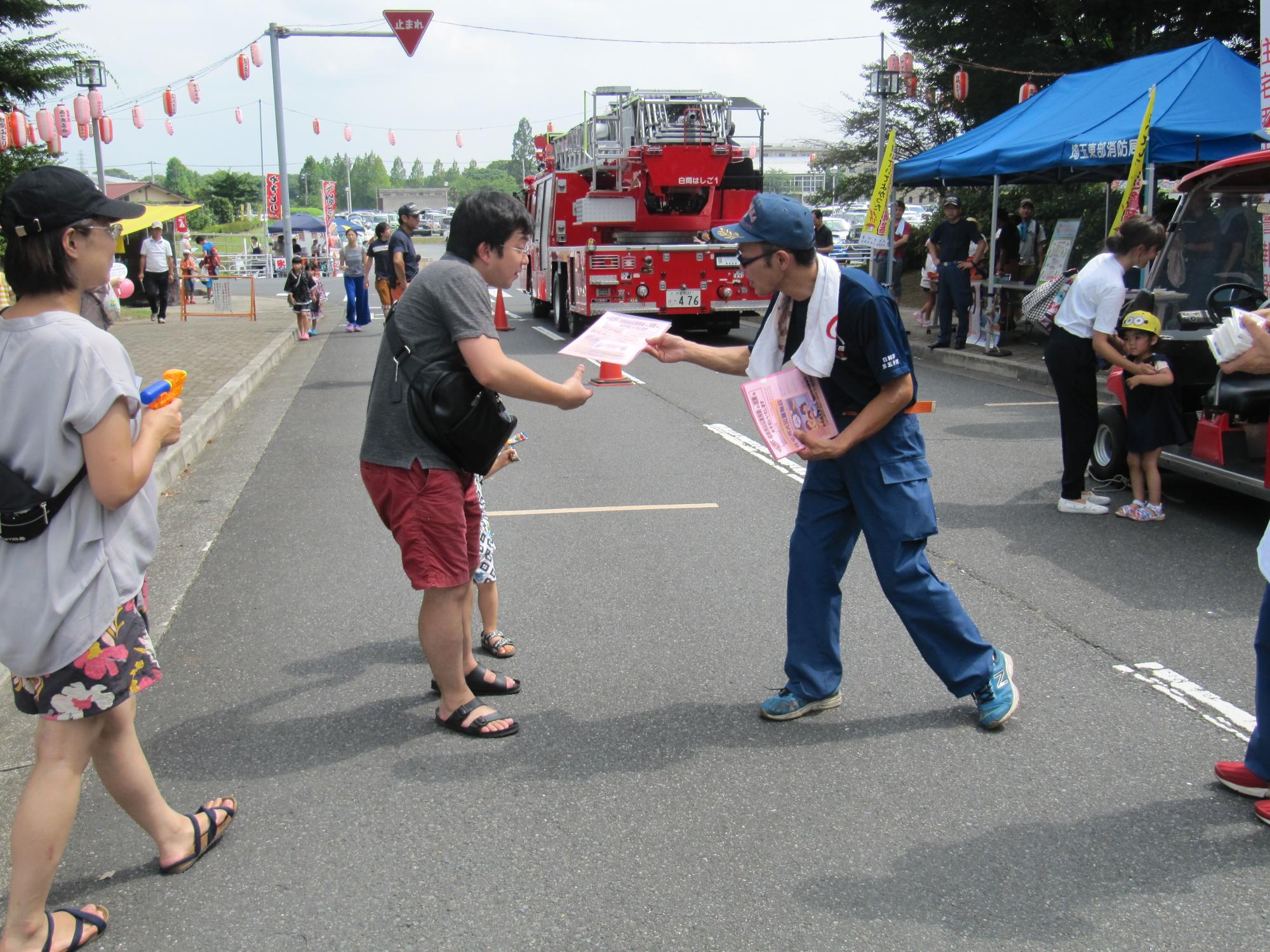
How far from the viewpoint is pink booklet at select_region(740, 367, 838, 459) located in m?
3.69

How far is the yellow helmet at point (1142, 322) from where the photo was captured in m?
6.45

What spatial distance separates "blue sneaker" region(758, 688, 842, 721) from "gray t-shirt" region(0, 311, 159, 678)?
87.1 inches

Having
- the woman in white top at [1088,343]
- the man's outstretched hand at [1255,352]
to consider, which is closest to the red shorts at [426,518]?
the man's outstretched hand at [1255,352]

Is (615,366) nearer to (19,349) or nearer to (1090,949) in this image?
(19,349)

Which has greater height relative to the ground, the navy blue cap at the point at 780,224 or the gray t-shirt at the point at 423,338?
the navy blue cap at the point at 780,224

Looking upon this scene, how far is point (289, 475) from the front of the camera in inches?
316

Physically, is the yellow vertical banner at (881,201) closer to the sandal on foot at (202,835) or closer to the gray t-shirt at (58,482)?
the sandal on foot at (202,835)

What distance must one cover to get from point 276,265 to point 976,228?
129 ft

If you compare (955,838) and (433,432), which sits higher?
(433,432)

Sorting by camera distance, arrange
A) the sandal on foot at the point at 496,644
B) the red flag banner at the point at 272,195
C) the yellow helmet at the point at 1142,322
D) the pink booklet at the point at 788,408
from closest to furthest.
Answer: the pink booklet at the point at 788,408 < the sandal on foot at the point at 496,644 < the yellow helmet at the point at 1142,322 < the red flag banner at the point at 272,195

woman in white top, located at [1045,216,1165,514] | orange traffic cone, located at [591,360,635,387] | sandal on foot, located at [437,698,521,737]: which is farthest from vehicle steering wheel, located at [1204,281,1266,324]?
sandal on foot, located at [437,698,521,737]

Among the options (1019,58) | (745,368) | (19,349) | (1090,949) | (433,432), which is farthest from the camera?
(1019,58)

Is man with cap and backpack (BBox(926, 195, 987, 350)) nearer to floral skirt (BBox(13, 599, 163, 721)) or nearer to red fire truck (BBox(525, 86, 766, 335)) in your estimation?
red fire truck (BBox(525, 86, 766, 335))

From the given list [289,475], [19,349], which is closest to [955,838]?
[19,349]
